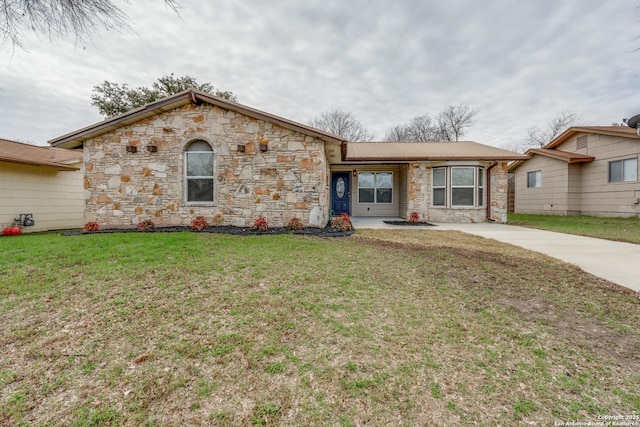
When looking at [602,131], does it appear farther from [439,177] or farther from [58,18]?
[58,18]

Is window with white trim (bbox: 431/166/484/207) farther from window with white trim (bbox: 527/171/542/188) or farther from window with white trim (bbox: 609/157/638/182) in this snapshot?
window with white trim (bbox: 527/171/542/188)

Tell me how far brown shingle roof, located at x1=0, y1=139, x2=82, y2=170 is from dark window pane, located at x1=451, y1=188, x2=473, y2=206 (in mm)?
14780

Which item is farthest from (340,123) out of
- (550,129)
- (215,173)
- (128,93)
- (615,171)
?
(550,129)

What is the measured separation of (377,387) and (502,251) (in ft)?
16.5

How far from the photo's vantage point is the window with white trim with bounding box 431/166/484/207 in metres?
10.8

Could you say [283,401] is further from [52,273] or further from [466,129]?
[466,129]

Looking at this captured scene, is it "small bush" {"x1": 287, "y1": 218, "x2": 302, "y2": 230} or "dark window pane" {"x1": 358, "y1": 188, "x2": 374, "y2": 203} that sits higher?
"dark window pane" {"x1": 358, "y1": 188, "x2": 374, "y2": 203}

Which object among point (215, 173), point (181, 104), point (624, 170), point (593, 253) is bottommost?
point (593, 253)

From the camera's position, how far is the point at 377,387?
1.71 m

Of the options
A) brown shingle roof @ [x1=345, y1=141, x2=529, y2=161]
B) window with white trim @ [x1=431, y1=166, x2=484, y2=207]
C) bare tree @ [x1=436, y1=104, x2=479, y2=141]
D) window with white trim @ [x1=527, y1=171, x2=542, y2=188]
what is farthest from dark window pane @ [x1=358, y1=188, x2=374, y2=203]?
bare tree @ [x1=436, y1=104, x2=479, y2=141]

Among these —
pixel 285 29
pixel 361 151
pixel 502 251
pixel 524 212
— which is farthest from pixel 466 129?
pixel 502 251

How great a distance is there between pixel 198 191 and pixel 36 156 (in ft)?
21.8

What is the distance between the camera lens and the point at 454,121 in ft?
96.2

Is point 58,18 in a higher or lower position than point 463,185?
higher
